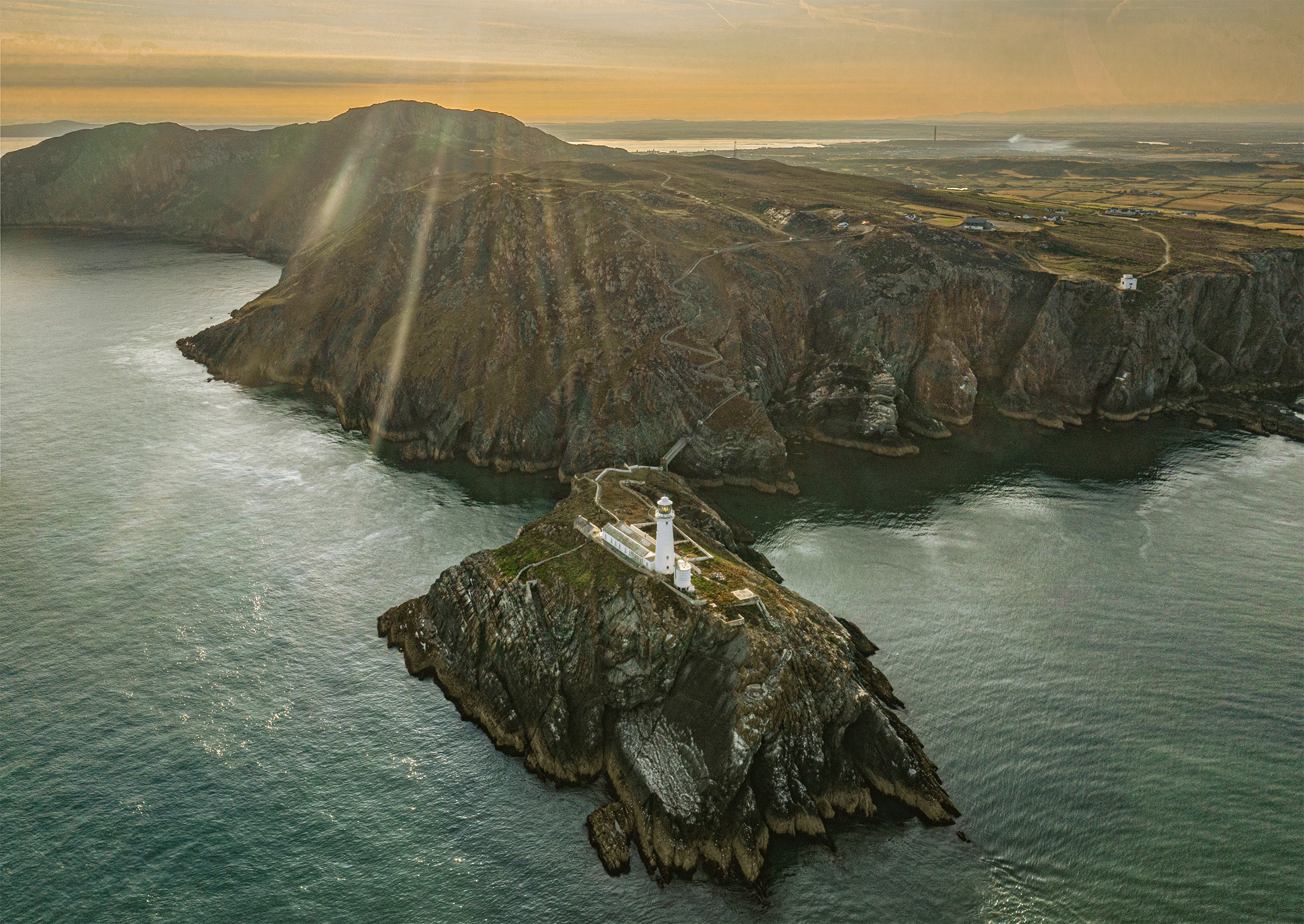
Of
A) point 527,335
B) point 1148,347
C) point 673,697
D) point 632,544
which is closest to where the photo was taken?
point 673,697

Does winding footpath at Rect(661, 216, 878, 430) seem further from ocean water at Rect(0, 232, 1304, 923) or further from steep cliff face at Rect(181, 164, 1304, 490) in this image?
ocean water at Rect(0, 232, 1304, 923)

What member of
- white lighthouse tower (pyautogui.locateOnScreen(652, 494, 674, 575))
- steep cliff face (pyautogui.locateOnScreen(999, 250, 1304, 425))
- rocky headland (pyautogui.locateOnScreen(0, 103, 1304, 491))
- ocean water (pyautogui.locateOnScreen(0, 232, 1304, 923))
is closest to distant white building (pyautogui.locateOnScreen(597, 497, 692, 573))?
white lighthouse tower (pyautogui.locateOnScreen(652, 494, 674, 575))

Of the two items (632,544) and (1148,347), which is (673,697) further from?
(1148,347)

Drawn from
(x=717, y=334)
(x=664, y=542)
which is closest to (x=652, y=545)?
(x=664, y=542)

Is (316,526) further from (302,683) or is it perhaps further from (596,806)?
(596,806)

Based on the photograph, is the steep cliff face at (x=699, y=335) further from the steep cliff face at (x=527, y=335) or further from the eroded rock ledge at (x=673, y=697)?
the eroded rock ledge at (x=673, y=697)
